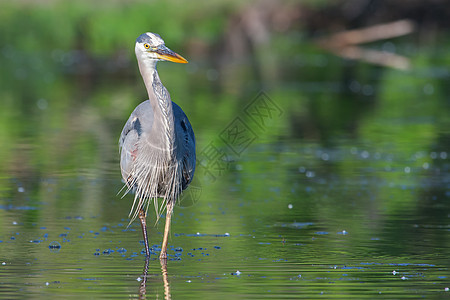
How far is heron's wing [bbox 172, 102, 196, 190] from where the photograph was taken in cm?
895

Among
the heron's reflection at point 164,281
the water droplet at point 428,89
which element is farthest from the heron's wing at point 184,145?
the water droplet at point 428,89

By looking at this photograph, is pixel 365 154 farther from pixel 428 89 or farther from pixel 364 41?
pixel 364 41

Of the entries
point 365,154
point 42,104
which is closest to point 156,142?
point 365,154

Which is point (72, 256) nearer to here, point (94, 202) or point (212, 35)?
point (94, 202)

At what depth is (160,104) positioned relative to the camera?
8.48 metres

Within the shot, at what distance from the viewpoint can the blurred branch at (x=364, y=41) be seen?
Answer: 32.9 m

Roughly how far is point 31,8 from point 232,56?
282 inches

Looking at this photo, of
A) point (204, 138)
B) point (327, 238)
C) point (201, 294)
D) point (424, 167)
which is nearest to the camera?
point (201, 294)

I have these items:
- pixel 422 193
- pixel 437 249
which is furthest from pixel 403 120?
pixel 437 249

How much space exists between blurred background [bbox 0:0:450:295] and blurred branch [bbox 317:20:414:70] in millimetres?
84

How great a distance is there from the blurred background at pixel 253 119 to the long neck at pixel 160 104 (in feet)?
3.97

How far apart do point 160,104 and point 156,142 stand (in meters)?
0.41

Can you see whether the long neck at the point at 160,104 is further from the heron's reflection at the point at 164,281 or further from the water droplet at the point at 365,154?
the water droplet at the point at 365,154

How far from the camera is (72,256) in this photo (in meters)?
8.43
